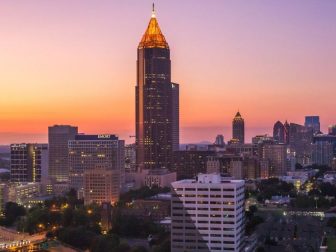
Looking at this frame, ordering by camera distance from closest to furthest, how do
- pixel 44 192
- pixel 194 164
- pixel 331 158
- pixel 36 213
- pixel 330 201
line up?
pixel 36 213 → pixel 330 201 → pixel 44 192 → pixel 194 164 → pixel 331 158

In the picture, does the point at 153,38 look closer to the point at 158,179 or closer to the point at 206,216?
the point at 158,179

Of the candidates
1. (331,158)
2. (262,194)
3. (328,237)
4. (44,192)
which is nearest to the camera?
(328,237)

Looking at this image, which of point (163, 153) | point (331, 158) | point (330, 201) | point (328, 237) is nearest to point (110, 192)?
point (330, 201)

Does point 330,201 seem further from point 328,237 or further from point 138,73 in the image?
point 138,73

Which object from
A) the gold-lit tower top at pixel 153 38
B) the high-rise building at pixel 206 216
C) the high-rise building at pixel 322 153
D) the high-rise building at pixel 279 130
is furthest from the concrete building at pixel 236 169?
the high-rise building at pixel 279 130

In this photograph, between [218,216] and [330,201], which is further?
[330,201]
